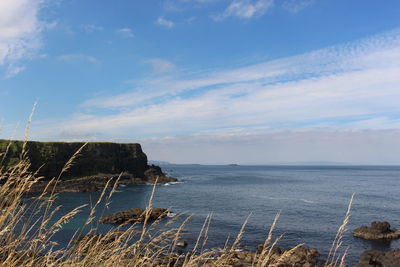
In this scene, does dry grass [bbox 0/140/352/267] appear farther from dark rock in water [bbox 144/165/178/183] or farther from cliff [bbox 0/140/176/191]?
dark rock in water [bbox 144/165/178/183]

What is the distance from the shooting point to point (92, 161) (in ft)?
347

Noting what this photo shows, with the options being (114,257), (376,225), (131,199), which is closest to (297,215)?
(376,225)

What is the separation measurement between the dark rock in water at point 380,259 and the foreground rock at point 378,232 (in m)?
8.09

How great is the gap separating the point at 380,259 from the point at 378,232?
411 inches

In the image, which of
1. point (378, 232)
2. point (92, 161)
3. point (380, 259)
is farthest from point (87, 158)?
point (380, 259)

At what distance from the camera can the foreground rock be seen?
37.0m

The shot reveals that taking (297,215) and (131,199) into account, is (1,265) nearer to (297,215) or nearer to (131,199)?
(297,215)

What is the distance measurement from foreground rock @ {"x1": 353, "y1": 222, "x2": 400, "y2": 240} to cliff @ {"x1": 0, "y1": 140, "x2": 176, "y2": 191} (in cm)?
5657

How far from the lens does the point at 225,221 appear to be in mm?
45188

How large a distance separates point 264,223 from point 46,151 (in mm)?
81053

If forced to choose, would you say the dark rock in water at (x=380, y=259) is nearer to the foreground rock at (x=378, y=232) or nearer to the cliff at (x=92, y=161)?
the foreground rock at (x=378, y=232)

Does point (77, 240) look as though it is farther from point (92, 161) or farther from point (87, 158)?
point (92, 161)

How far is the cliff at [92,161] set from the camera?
305 feet

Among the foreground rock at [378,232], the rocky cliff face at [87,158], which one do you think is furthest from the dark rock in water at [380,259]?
the rocky cliff face at [87,158]
